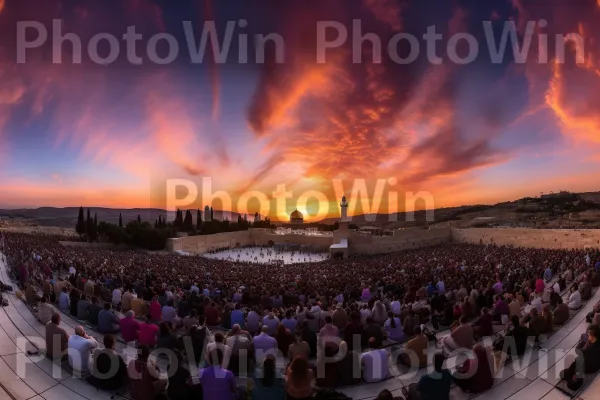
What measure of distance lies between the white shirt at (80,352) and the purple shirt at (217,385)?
247 centimetres

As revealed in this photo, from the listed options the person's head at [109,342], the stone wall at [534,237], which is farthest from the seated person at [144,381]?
the stone wall at [534,237]

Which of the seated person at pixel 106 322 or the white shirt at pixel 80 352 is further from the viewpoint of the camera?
the seated person at pixel 106 322

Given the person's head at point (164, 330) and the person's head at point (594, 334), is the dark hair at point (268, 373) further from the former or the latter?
the person's head at point (594, 334)

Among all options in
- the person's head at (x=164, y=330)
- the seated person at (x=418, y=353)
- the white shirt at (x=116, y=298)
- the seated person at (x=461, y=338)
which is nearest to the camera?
the seated person at (x=418, y=353)

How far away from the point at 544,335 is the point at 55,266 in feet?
62.1

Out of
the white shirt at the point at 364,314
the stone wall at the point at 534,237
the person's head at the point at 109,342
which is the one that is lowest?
the stone wall at the point at 534,237

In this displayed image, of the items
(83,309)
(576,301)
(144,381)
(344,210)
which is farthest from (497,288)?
(344,210)

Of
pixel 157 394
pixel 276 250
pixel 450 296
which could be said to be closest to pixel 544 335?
pixel 450 296

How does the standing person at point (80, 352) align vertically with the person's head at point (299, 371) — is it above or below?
below

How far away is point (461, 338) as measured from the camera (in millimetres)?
6102

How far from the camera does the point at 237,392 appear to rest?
4.44 metres

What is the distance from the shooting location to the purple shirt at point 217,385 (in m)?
4.27

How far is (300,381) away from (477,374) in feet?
8.88

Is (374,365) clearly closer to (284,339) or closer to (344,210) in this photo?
(284,339)
